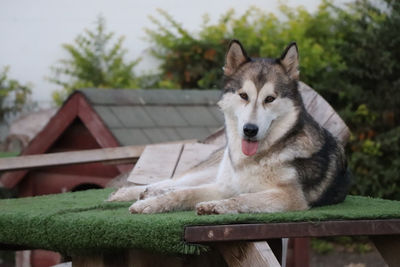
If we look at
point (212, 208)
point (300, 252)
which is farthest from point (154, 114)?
point (212, 208)

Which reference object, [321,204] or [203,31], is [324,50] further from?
[321,204]

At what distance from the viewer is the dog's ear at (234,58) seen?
13.4ft

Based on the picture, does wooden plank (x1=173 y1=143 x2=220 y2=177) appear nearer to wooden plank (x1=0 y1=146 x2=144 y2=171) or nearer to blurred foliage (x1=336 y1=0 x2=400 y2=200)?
wooden plank (x1=0 y1=146 x2=144 y2=171)

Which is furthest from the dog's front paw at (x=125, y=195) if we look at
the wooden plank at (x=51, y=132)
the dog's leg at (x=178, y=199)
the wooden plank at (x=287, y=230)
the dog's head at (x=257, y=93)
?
the wooden plank at (x=51, y=132)

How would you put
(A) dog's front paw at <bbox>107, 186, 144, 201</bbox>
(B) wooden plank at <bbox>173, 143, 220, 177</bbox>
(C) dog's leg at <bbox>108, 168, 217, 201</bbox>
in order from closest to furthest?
1. (C) dog's leg at <bbox>108, 168, 217, 201</bbox>
2. (A) dog's front paw at <bbox>107, 186, 144, 201</bbox>
3. (B) wooden plank at <bbox>173, 143, 220, 177</bbox>

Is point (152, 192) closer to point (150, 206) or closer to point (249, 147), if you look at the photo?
point (150, 206)

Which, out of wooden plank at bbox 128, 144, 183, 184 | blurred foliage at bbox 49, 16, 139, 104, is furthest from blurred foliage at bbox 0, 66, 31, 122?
wooden plank at bbox 128, 144, 183, 184

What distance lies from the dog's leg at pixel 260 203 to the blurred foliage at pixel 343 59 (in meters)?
4.63

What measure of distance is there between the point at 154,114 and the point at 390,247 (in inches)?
162

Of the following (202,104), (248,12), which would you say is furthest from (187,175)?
(248,12)

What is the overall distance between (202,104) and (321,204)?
13.7 ft

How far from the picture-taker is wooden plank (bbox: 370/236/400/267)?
3.73 metres

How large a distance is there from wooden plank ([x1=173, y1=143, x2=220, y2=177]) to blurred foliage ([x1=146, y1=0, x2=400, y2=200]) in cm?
288

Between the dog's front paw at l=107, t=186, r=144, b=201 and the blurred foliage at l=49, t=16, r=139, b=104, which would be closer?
the dog's front paw at l=107, t=186, r=144, b=201
